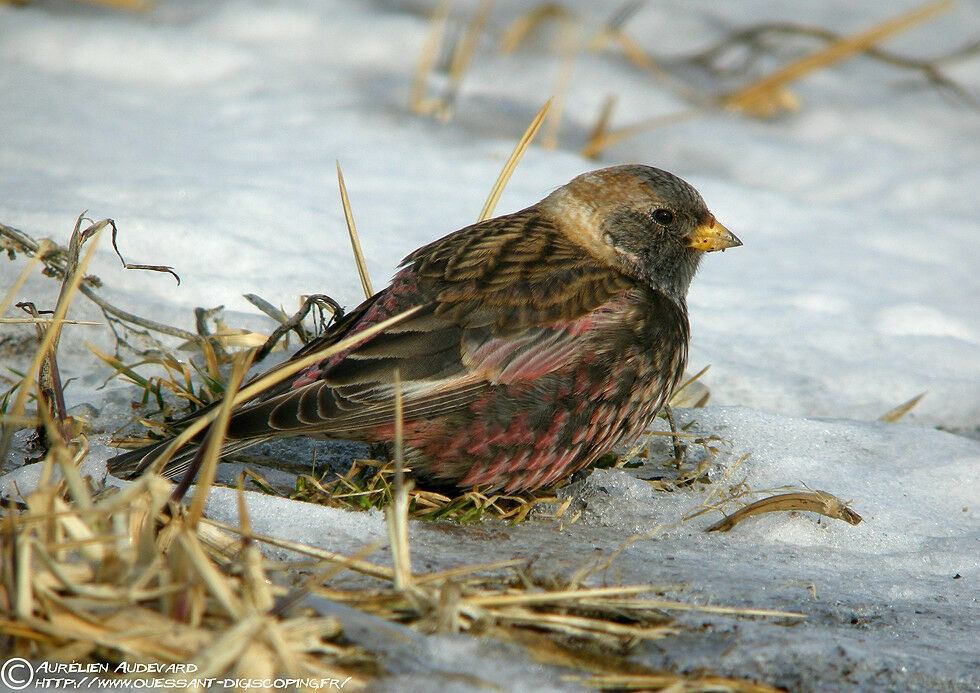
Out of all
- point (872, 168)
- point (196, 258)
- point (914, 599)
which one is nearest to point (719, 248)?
point (914, 599)

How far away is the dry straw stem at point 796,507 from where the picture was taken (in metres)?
2.70

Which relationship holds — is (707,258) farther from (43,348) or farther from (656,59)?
(43,348)

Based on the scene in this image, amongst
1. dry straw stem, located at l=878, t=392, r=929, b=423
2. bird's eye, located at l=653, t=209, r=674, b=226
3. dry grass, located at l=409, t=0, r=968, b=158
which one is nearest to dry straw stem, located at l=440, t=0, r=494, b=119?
dry grass, located at l=409, t=0, r=968, b=158

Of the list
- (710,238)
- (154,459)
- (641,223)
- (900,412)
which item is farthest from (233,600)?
(900,412)

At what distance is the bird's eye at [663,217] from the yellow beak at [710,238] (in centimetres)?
11

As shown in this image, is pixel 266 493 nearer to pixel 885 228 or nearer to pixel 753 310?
pixel 753 310

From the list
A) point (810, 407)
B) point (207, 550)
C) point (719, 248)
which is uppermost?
point (719, 248)

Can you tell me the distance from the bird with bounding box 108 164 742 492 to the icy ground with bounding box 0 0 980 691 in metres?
0.23

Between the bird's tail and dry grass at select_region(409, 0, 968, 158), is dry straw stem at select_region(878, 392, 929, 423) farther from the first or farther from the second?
dry grass at select_region(409, 0, 968, 158)

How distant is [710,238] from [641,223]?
0.28m

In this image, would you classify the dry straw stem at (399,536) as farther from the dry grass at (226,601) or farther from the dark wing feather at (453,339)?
the dark wing feather at (453,339)

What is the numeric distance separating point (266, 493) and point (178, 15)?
17.0ft

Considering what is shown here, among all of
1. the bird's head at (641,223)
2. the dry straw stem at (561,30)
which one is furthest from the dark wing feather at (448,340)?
the dry straw stem at (561,30)

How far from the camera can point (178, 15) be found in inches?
267
